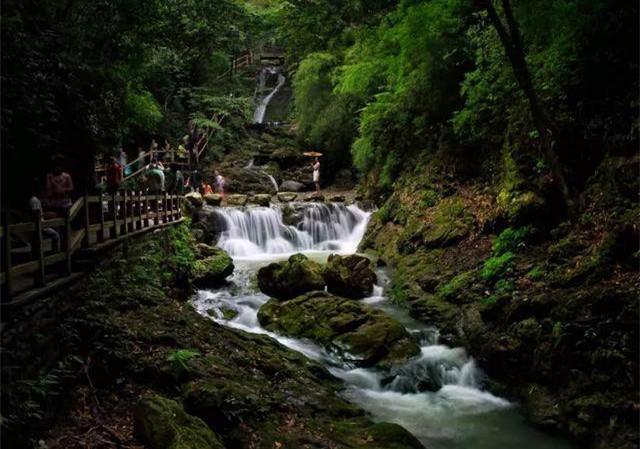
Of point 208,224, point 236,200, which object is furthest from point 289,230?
point 236,200

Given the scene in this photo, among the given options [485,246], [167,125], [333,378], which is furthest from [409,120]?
[167,125]

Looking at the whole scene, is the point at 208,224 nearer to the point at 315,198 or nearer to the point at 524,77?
the point at 315,198

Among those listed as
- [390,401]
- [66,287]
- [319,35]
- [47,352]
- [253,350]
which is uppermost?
[319,35]

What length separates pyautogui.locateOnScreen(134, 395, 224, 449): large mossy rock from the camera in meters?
4.76

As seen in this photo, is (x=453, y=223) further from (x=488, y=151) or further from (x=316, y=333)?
(x=316, y=333)

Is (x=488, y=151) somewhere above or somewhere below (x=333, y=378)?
above

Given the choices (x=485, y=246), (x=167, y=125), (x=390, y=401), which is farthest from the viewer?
(x=167, y=125)

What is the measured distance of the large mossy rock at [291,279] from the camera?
41.0ft

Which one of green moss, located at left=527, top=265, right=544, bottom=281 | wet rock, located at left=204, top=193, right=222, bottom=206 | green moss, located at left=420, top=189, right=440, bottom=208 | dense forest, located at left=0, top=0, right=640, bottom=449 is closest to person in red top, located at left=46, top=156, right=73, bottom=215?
dense forest, located at left=0, top=0, right=640, bottom=449

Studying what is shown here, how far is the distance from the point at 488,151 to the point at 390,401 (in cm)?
899

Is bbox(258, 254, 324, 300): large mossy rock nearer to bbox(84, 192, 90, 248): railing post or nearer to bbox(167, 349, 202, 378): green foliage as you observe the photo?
bbox(84, 192, 90, 248): railing post

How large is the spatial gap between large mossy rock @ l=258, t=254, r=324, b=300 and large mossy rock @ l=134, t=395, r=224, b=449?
7233 millimetres

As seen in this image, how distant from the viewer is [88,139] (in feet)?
34.0

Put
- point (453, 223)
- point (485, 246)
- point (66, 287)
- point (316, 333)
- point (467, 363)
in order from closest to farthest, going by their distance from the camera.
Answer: point (66, 287)
point (467, 363)
point (316, 333)
point (485, 246)
point (453, 223)
